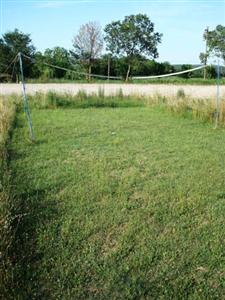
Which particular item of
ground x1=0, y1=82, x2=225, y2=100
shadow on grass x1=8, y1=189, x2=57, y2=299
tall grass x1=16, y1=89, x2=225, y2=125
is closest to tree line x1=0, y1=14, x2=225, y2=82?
ground x1=0, y1=82, x2=225, y2=100

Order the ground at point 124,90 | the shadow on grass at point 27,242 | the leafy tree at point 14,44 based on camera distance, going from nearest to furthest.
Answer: the shadow on grass at point 27,242 → the ground at point 124,90 → the leafy tree at point 14,44

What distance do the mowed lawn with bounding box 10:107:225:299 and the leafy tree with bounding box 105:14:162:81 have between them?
29.3m

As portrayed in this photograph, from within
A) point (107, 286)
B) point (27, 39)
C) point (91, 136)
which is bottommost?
point (107, 286)

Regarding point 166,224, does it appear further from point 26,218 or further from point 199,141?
point 199,141

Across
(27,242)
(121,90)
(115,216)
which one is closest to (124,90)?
(121,90)

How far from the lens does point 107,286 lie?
253 centimetres

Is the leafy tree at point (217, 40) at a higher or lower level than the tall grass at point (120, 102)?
higher

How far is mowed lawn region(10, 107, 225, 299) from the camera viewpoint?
101 inches

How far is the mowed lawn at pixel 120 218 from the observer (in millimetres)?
2572

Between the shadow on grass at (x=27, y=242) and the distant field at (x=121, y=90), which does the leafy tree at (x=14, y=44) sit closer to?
the distant field at (x=121, y=90)

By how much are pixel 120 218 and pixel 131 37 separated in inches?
1304

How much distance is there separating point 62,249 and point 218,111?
634 centimetres

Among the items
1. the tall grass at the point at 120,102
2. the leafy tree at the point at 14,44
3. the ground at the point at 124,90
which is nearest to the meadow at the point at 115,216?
the tall grass at the point at 120,102

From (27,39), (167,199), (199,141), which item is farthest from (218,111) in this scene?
(27,39)
